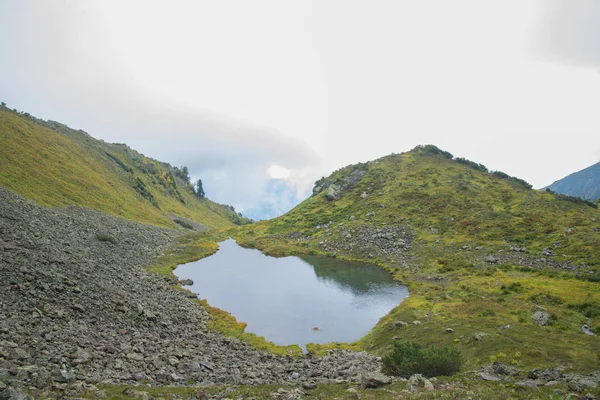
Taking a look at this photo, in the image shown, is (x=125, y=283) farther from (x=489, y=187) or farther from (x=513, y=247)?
(x=489, y=187)

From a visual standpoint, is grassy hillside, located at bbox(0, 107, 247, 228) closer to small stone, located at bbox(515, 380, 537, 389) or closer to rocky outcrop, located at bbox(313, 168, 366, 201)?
rocky outcrop, located at bbox(313, 168, 366, 201)

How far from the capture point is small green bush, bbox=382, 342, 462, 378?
2131 cm

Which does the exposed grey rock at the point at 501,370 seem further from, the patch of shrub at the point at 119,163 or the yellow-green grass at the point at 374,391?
the patch of shrub at the point at 119,163

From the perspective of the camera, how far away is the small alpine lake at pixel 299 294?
42375 mm

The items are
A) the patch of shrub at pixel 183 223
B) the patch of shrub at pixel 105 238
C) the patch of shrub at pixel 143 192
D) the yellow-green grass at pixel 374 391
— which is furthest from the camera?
the patch of shrub at pixel 143 192

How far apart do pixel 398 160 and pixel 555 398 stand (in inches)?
5882

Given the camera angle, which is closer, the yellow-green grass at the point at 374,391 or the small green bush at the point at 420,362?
the yellow-green grass at the point at 374,391

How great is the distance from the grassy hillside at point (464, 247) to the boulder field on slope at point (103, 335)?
1090 centimetres

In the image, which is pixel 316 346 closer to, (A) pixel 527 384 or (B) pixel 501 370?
(B) pixel 501 370

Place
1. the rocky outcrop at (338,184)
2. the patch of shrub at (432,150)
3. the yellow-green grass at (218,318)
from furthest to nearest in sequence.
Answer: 1. the patch of shrub at (432,150)
2. the rocky outcrop at (338,184)
3. the yellow-green grass at (218,318)

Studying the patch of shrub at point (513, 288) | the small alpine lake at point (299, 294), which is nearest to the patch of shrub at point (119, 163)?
the small alpine lake at point (299, 294)

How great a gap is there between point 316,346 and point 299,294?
21776 mm

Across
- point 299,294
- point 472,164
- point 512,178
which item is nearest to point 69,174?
point 299,294

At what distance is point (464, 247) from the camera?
7569 centimetres
